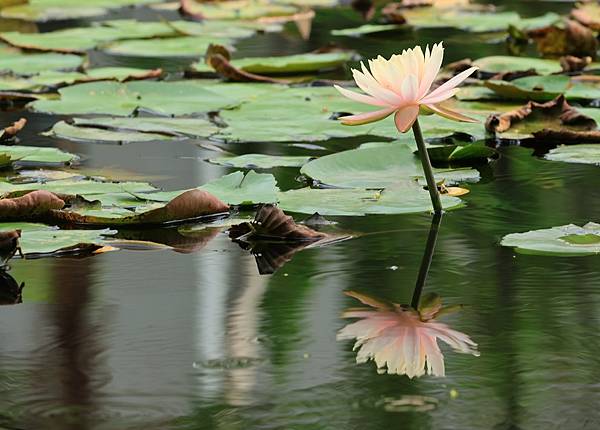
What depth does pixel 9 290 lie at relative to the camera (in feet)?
5.78

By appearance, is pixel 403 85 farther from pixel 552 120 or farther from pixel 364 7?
pixel 364 7

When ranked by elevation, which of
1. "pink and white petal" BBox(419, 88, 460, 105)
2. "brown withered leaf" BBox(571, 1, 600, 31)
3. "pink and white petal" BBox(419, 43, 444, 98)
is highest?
"pink and white petal" BBox(419, 43, 444, 98)

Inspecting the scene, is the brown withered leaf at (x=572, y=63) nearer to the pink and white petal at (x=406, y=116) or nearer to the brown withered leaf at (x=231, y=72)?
the brown withered leaf at (x=231, y=72)

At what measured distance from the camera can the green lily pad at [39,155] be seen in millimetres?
2664

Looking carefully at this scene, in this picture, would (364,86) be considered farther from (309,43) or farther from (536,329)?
(309,43)

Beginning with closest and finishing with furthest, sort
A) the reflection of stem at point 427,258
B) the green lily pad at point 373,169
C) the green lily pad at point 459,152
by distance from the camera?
the reflection of stem at point 427,258
the green lily pad at point 373,169
the green lily pad at point 459,152

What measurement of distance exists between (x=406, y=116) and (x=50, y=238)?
0.58m

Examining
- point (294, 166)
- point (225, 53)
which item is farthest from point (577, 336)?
point (225, 53)

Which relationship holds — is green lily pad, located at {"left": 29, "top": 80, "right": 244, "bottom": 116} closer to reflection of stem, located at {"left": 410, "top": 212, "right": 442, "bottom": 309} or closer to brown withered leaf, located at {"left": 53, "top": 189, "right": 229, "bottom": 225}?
brown withered leaf, located at {"left": 53, "top": 189, "right": 229, "bottom": 225}

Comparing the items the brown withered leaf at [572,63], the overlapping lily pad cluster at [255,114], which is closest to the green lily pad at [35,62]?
the overlapping lily pad cluster at [255,114]

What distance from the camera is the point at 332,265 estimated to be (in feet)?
6.17

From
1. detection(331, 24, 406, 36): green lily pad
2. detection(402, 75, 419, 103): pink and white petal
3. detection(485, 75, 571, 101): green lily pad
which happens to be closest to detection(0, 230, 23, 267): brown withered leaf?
detection(402, 75, 419, 103): pink and white petal

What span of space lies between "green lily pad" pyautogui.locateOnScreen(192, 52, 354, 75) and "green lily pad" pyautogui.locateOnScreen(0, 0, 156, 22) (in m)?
1.81

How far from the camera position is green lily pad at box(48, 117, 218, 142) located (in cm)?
294
